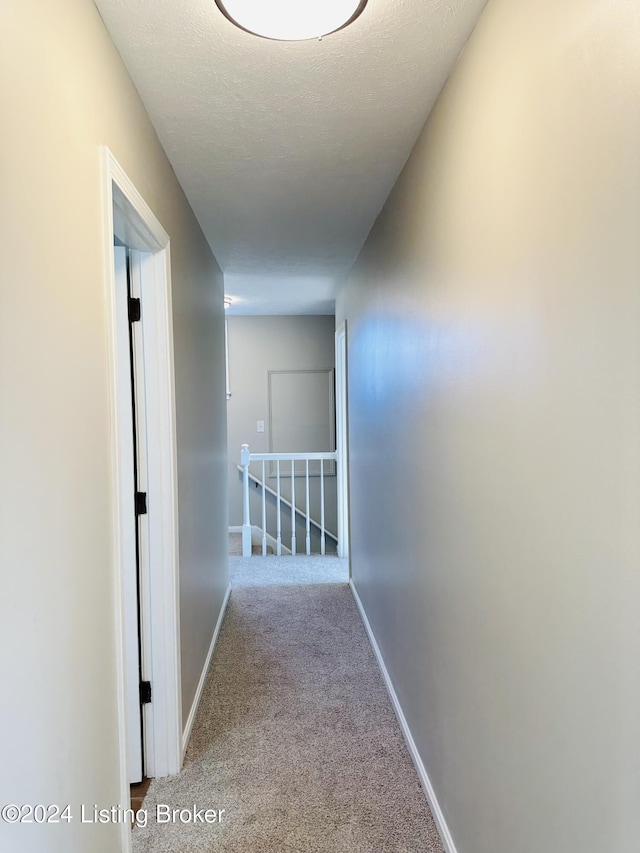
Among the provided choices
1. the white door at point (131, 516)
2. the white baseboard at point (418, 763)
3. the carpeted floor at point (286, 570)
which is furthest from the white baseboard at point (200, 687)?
the white baseboard at point (418, 763)

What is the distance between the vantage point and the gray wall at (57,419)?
812 mm

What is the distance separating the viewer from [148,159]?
1.67 meters

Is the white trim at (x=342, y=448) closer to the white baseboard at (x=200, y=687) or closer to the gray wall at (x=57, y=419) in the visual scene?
the white baseboard at (x=200, y=687)

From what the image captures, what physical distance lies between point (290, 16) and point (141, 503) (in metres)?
1.53

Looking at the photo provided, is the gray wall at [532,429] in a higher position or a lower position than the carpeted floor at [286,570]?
higher

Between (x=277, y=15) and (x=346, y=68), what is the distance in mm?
335

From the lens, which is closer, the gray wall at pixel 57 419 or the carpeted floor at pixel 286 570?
the gray wall at pixel 57 419

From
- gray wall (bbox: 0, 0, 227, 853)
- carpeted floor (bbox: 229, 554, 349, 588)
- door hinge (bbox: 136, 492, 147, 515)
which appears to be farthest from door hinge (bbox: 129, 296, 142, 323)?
carpeted floor (bbox: 229, 554, 349, 588)

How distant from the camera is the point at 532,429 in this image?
3.34 feet

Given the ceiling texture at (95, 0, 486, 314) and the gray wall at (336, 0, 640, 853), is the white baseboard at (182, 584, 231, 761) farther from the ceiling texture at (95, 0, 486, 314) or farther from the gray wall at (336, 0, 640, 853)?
the ceiling texture at (95, 0, 486, 314)

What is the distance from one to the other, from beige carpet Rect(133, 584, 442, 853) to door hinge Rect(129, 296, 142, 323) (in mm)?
1697

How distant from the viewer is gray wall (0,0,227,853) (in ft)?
2.67

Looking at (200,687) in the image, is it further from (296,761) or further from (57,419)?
(57,419)

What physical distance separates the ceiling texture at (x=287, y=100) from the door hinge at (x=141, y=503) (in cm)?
124
